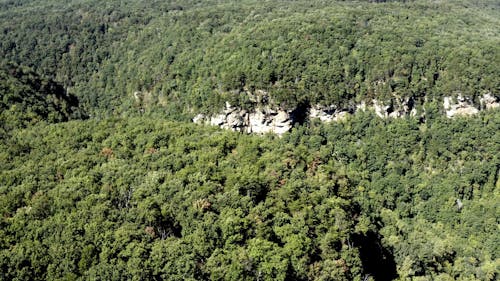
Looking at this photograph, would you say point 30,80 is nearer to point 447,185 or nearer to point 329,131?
point 329,131

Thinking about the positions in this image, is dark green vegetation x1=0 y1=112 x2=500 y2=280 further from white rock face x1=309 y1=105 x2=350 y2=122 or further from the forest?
white rock face x1=309 y1=105 x2=350 y2=122

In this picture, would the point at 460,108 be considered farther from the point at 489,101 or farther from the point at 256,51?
the point at 256,51

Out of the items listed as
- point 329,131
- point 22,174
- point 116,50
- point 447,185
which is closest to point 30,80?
point 116,50

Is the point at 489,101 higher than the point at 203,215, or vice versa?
the point at 203,215

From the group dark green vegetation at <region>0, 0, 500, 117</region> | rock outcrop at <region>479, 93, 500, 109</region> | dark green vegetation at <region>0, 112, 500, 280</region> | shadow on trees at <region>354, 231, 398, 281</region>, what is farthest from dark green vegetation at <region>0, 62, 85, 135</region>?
rock outcrop at <region>479, 93, 500, 109</region>

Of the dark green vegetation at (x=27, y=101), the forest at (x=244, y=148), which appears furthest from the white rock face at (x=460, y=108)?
the dark green vegetation at (x=27, y=101)

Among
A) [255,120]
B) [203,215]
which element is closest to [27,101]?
[255,120]
